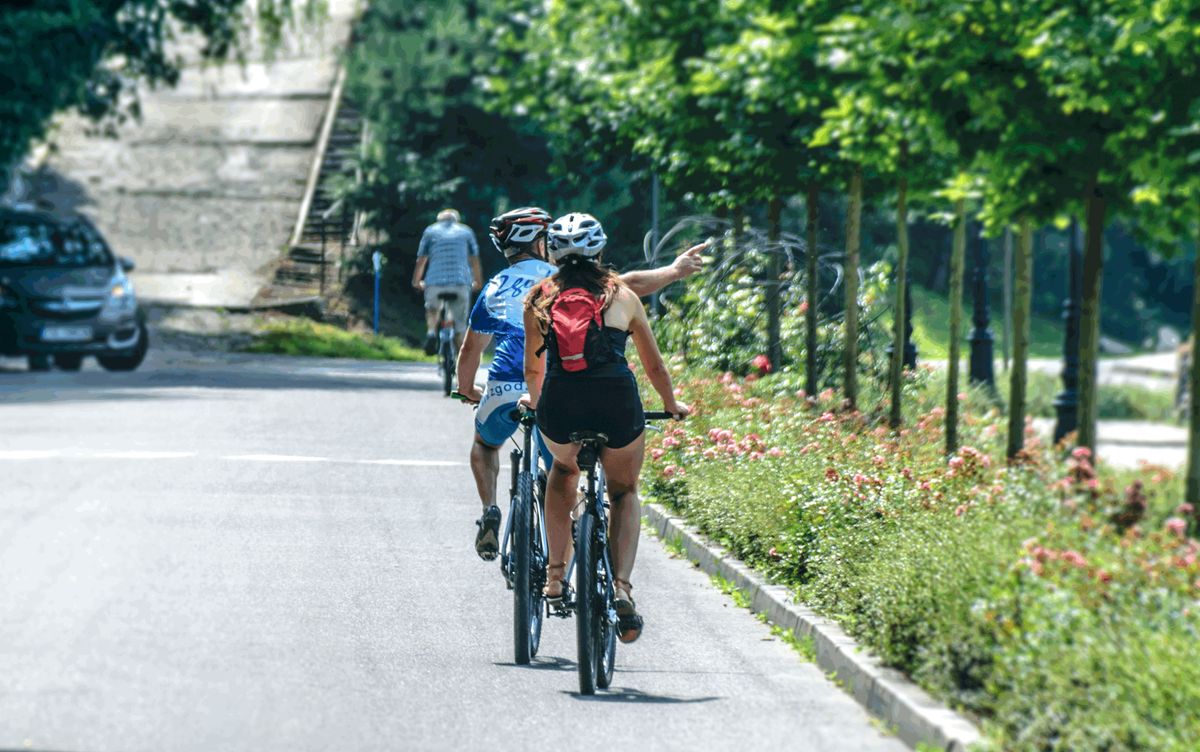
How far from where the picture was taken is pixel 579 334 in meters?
7.89

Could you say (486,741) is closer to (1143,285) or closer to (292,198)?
(292,198)

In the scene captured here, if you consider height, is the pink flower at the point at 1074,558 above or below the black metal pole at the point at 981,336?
above

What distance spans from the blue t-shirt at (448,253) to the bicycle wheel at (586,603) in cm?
1212

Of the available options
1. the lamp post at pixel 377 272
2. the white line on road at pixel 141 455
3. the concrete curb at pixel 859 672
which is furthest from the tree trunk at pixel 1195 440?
the lamp post at pixel 377 272

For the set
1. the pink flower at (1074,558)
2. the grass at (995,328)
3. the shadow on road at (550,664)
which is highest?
the pink flower at (1074,558)

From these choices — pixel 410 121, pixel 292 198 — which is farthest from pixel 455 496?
pixel 292 198

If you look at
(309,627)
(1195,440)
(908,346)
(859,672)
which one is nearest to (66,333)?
(908,346)

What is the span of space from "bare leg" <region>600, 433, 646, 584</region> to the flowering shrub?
0.99 meters

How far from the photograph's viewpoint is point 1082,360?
9.32 metres

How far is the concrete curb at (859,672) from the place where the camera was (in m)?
6.84

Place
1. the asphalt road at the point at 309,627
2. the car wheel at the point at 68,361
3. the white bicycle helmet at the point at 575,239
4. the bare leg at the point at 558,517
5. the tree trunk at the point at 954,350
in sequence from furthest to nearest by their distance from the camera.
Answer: the car wheel at the point at 68,361 < the tree trunk at the point at 954,350 < the bare leg at the point at 558,517 < the white bicycle helmet at the point at 575,239 < the asphalt road at the point at 309,627

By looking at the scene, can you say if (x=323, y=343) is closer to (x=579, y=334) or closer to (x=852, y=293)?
(x=852, y=293)

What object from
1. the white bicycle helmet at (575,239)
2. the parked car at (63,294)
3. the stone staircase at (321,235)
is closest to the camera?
the white bicycle helmet at (575,239)

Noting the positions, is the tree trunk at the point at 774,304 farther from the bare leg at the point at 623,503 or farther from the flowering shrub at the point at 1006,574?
the bare leg at the point at 623,503
